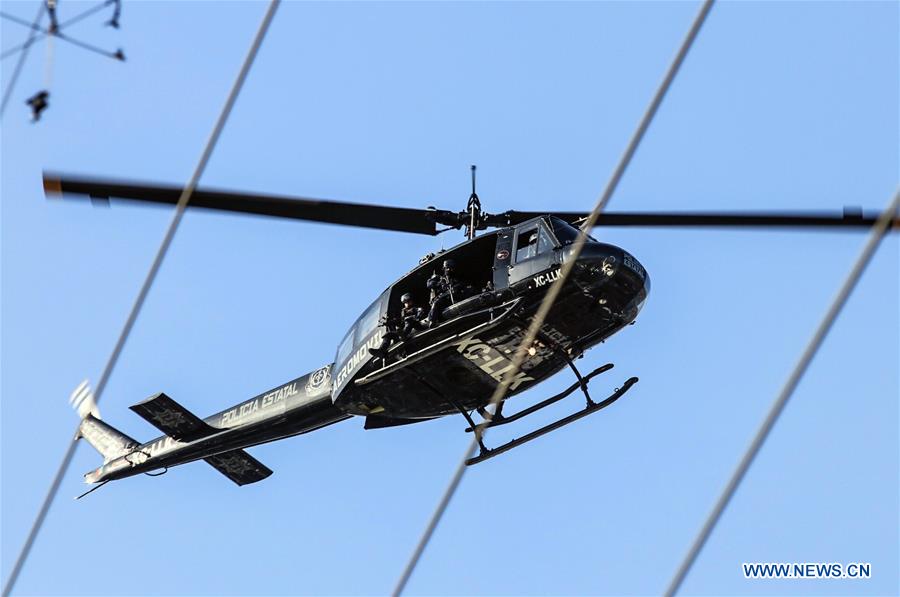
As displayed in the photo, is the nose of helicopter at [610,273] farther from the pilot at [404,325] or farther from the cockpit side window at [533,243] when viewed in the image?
the pilot at [404,325]

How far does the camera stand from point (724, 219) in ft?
60.3

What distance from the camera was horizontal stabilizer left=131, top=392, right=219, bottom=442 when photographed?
82.1 feet

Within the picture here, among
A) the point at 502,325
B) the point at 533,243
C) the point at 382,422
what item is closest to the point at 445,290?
the point at 502,325

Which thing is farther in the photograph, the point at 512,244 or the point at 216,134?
the point at 512,244

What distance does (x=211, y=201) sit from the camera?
1794 centimetres

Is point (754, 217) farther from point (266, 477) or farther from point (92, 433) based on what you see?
point (92, 433)

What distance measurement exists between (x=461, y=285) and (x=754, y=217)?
179 inches

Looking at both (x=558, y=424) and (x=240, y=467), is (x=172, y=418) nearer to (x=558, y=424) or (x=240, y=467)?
(x=240, y=467)

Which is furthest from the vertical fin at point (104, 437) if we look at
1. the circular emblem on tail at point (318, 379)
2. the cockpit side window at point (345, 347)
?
the cockpit side window at point (345, 347)

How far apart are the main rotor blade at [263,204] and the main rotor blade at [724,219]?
1.77 m

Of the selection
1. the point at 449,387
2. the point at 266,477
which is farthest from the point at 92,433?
the point at 449,387

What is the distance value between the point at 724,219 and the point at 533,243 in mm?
2849

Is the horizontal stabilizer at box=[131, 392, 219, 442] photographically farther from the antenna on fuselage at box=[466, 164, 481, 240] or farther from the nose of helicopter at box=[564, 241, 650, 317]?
the nose of helicopter at box=[564, 241, 650, 317]

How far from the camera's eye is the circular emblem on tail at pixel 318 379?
23.0 metres
